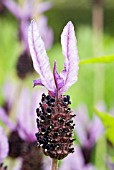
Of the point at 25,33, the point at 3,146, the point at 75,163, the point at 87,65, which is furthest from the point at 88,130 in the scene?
the point at 87,65

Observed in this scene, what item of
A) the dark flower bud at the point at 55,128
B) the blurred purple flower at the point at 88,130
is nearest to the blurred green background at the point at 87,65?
the blurred purple flower at the point at 88,130

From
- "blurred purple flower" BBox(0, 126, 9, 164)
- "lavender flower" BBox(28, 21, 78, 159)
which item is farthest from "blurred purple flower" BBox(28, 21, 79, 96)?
→ "blurred purple flower" BBox(0, 126, 9, 164)

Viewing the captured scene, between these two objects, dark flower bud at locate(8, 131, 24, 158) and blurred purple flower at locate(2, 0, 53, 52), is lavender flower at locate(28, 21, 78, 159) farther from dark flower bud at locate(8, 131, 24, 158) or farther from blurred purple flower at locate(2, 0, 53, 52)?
blurred purple flower at locate(2, 0, 53, 52)

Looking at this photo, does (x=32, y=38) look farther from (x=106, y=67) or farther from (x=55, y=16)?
(x=55, y=16)

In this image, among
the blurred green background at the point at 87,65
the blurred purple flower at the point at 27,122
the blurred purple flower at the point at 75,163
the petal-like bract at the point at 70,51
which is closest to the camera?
the petal-like bract at the point at 70,51

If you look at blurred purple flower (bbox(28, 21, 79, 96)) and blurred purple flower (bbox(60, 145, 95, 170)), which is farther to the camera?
blurred purple flower (bbox(60, 145, 95, 170))

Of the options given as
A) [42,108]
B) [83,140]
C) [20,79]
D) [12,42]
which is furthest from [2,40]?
[42,108]

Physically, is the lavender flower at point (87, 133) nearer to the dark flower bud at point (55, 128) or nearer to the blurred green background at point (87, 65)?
the blurred green background at point (87, 65)

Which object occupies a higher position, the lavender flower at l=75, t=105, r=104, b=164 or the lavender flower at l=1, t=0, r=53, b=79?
the lavender flower at l=1, t=0, r=53, b=79
